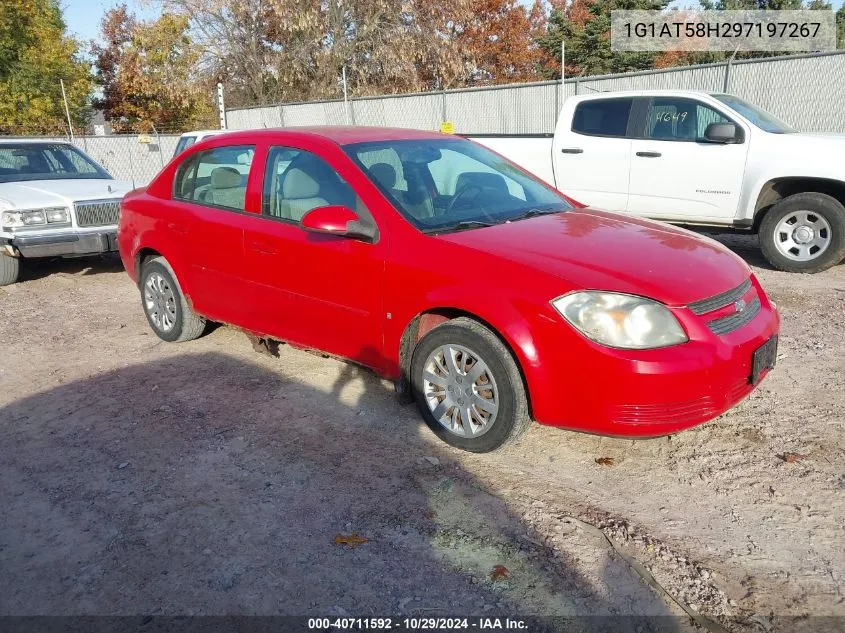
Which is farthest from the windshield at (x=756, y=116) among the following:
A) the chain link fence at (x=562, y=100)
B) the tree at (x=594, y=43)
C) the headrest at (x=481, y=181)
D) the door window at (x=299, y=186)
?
the tree at (x=594, y=43)

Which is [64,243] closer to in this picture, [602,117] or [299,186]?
[299,186]

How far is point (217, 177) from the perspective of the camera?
4992 millimetres

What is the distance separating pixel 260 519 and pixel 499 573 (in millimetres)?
1132

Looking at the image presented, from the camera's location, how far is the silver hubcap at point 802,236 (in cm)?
718

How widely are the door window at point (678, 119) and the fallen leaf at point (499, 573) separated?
21.4 ft

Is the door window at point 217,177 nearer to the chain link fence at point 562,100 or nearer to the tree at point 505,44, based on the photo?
the chain link fence at point 562,100

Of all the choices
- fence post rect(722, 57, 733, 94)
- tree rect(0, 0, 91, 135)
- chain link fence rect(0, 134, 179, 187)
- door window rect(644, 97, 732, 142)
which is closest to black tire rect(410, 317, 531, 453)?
door window rect(644, 97, 732, 142)

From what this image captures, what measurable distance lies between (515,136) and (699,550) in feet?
24.0

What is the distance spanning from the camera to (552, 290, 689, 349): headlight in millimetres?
3188

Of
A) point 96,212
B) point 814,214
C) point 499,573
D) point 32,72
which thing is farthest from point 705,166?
point 32,72

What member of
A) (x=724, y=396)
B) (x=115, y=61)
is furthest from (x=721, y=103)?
(x=115, y=61)

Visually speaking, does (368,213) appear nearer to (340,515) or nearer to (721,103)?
(340,515)

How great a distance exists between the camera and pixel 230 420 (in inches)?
166

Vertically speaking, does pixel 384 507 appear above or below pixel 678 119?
below
